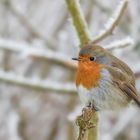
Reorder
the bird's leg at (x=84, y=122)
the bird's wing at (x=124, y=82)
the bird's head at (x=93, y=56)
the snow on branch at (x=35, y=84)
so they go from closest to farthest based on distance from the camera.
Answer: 1. the bird's leg at (x=84, y=122)
2. the bird's head at (x=93, y=56)
3. the bird's wing at (x=124, y=82)
4. the snow on branch at (x=35, y=84)

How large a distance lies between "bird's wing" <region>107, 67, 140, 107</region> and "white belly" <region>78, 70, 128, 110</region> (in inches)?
1.2

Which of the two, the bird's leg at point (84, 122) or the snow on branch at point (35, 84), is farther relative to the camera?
the snow on branch at point (35, 84)

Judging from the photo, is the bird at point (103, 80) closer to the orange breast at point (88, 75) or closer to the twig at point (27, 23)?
the orange breast at point (88, 75)

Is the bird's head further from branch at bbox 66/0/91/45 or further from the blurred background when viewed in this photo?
the blurred background

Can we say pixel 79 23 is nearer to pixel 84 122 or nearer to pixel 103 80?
pixel 103 80

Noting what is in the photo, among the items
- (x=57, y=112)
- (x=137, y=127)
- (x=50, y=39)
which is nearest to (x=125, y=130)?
(x=137, y=127)

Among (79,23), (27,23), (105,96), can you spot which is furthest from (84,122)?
(27,23)

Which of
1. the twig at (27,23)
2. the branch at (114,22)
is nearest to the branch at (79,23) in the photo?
the branch at (114,22)

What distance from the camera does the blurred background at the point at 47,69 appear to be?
550cm

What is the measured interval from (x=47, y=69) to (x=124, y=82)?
2.90 metres

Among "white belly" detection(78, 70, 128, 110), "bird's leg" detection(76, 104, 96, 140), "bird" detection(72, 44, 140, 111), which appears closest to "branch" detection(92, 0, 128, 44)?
"bird" detection(72, 44, 140, 111)

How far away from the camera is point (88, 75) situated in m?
3.38

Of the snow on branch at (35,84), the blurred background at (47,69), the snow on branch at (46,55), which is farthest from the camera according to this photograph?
the blurred background at (47,69)

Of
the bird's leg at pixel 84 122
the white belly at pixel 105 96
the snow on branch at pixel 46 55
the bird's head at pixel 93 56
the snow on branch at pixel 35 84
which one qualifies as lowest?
the bird's leg at pixel 84 122
